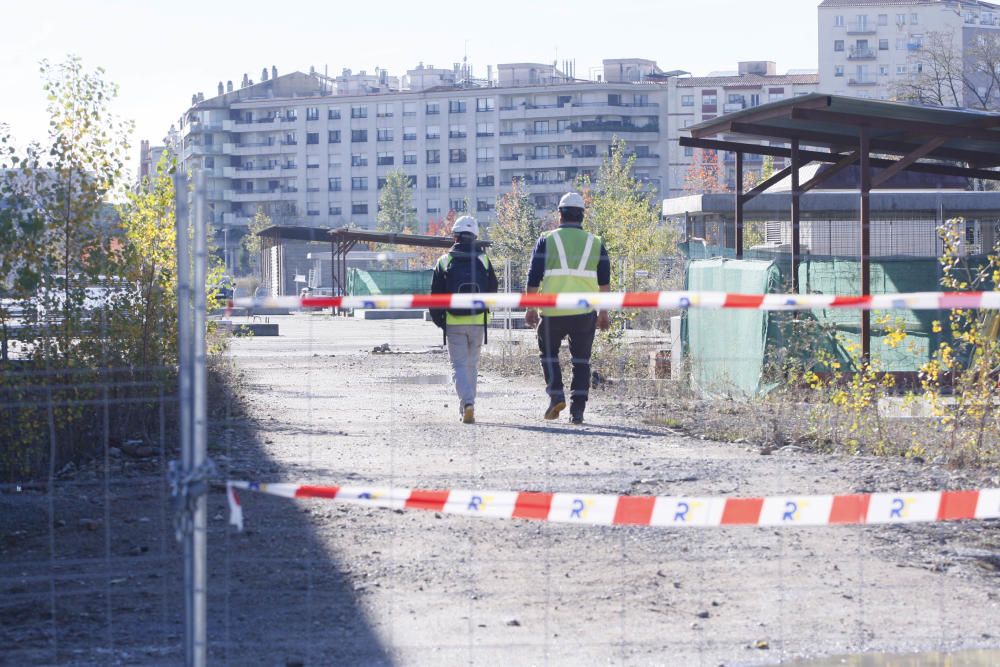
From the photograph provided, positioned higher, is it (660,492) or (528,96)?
(528,96)

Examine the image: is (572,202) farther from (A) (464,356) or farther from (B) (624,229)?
(B) (624,229)

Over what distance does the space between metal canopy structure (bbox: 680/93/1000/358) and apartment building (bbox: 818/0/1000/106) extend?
11429cm

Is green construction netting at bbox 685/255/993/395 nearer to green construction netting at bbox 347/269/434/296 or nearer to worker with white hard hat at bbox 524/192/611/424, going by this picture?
worker with white hard hat at bbox 524/192/611/424

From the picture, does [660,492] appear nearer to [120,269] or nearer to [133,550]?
[133,550]

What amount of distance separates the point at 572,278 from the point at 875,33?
4864 inches

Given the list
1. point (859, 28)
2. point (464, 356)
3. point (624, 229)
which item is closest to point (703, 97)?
point (859, 28)

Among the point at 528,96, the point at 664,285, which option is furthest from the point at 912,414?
the point at 528,96

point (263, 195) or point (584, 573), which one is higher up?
point (263, 195)

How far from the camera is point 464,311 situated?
11.3 m

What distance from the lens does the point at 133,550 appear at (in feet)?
21.7

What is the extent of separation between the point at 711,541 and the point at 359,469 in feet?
9.01

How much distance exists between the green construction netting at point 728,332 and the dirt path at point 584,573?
3.08 meters

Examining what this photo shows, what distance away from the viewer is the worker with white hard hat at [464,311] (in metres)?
11.4

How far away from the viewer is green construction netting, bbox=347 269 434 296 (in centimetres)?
5953
